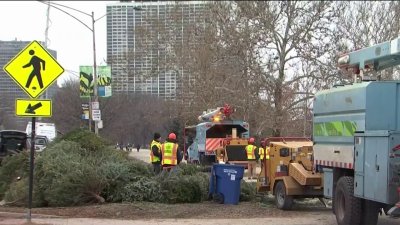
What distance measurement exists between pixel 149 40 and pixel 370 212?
3930 centimetres

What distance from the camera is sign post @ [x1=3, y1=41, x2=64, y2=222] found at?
35.2ft

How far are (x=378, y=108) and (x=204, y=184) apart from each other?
20.8 feet

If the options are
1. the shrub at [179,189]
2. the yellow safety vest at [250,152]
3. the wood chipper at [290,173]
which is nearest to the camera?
the wood chipper at [290,173]

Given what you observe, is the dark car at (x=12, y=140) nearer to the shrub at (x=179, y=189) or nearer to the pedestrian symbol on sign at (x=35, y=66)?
the shrub at (x=179, y=189)

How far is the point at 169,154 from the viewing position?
15.6 metres

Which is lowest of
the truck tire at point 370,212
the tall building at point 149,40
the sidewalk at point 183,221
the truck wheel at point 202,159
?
the truck wheel at point 202,159

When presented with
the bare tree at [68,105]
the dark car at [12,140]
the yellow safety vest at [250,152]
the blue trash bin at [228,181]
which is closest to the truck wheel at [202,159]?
the yellow safety vest at [250,152]

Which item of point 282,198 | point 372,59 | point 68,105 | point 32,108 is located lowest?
point 282,198

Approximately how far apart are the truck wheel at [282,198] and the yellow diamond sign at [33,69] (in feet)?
19.6

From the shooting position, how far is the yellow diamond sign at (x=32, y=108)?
1080 centimetres

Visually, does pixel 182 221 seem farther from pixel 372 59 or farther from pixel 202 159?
pixel 202 159

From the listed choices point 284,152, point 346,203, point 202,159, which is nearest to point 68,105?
point 202,159

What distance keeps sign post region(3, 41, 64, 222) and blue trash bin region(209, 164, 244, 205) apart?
4.97m

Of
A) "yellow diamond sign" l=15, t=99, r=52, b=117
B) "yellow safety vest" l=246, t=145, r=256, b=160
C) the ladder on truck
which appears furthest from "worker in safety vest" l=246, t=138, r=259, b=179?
"yellow diamond sign" l=15, t=99, r=52, b=117
